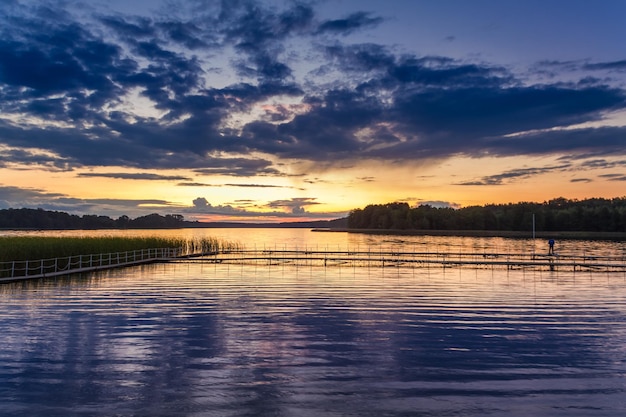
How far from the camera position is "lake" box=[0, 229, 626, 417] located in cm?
855

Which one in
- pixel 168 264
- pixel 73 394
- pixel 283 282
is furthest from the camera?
pixel 168 264

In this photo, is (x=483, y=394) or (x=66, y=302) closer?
(x=483, y=394)

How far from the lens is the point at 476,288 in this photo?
2656 cm

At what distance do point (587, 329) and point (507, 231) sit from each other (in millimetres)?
159595

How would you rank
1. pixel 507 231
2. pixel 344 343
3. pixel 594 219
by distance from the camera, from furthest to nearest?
pixel 507 231 → pixel 594 219 → pixel 344 343

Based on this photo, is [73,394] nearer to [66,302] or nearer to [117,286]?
[66,302]

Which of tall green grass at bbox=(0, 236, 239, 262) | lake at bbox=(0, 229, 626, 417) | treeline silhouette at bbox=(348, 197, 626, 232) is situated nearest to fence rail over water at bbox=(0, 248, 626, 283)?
tall green grass at bbox=(0, 236, 239, 262)

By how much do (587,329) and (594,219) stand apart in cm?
14406

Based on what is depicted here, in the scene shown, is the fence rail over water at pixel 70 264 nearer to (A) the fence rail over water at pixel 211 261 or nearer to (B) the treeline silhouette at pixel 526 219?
(A) the fence rail over water at pixel 211 261

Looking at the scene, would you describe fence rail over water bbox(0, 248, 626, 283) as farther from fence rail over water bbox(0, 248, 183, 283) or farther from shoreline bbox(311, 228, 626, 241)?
shoreline bbox(311, 228, 626, 241)

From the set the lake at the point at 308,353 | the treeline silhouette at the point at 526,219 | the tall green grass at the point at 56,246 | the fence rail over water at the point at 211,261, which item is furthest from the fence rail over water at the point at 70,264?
the treeline silhouette at the point at 526,219

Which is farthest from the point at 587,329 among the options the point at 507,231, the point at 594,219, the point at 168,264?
the point at 507,231

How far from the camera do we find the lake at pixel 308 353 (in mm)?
8547

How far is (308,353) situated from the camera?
11.9 meters
